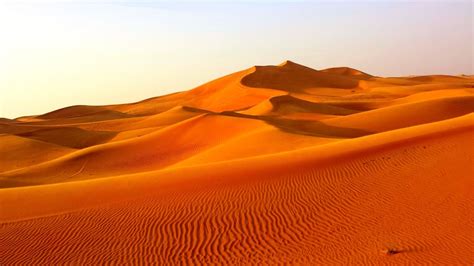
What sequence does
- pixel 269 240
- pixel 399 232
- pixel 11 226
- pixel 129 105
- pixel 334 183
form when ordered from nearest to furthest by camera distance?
pixel 399 232 → pixel 269 240 → pixel 11 226 → pixel 334 183 → pixel 129 105

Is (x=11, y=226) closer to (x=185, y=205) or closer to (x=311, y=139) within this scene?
(x=185, y=205)

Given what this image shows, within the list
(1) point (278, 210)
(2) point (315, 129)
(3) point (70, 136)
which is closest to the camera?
(1) point (278, 210)

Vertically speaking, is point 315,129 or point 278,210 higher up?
point 278,210

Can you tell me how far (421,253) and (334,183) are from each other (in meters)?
4.93

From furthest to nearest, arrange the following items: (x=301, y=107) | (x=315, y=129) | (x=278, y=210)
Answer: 1. (x=301, y=107)
2. (x=315, y=129)
3. (x=278, y=210)

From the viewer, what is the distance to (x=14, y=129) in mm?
46969

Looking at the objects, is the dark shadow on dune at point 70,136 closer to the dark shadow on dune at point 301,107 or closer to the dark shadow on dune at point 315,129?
the dark shadow on dune at point 315,129

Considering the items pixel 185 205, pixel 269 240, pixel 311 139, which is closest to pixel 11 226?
pixel 185 205

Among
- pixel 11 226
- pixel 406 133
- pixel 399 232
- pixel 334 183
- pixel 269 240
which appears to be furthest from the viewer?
pixel 406 133

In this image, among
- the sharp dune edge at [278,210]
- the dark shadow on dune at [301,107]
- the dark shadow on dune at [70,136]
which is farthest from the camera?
the dark shadow on dune at [70,136]

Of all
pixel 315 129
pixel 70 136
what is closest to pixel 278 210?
pixel 315 129

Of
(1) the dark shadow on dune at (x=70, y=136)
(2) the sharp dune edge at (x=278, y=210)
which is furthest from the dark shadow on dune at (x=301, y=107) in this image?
(2) the sharp dune edge at (x=278, y=210)

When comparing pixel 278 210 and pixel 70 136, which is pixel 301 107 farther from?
pixel 278 210

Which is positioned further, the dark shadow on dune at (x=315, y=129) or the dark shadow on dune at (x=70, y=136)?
the dark shadow on dune at (x=70, y=136)
